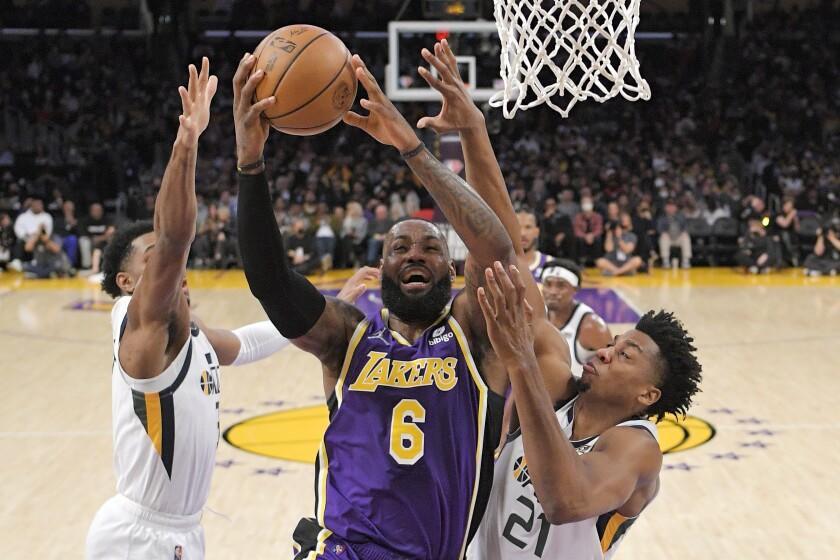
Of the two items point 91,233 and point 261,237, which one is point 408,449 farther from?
point 91,233

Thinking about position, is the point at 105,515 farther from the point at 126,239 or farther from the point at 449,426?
the point at 449,426


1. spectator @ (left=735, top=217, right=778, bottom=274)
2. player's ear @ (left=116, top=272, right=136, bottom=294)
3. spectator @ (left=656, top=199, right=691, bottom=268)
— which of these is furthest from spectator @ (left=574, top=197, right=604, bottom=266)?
player's ear @ (left=116, top=272, right=136, bottom=294)

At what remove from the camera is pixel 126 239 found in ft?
12.2

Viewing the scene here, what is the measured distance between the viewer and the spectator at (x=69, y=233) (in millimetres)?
16922

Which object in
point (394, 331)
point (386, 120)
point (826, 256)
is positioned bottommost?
point (826, 256)

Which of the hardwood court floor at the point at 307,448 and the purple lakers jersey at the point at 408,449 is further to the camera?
the hardwood court floor at the point at 307,448

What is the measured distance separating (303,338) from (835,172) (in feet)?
62.0

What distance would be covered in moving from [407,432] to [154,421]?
3.16ft

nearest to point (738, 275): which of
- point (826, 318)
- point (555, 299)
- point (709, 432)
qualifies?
point (826, 318)

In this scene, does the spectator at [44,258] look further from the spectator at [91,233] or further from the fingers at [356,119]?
the fingers at [356,119]

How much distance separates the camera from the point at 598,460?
286 centimetres

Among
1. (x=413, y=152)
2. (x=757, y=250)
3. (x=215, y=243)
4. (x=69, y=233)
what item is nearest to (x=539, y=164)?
(x=757, y=250)

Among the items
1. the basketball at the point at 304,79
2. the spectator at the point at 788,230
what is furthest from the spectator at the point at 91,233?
the basketball at the point at 304,79

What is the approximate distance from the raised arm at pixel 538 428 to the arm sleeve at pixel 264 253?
54 cm
